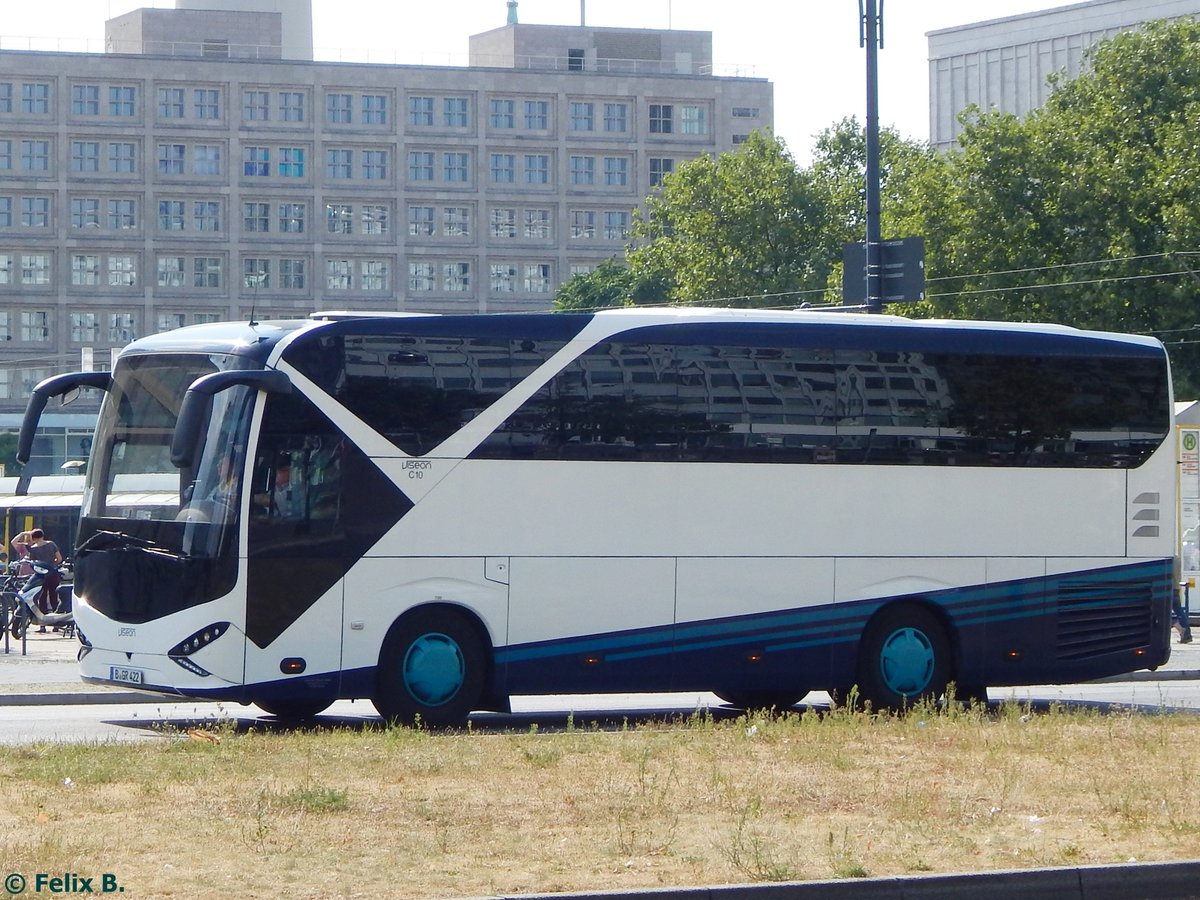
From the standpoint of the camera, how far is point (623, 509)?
1589 cm

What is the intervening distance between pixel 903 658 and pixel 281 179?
9947 cm

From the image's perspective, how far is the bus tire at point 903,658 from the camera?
16875mm

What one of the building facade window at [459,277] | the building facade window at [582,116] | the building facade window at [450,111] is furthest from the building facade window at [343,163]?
the building facade window at [582,116]

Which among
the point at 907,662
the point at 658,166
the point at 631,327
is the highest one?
the point at 658,166

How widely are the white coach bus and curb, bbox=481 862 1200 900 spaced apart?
7372 millimetres

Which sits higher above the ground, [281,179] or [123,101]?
[123,101]

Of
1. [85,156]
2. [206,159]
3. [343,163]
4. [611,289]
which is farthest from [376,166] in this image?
[611,289]

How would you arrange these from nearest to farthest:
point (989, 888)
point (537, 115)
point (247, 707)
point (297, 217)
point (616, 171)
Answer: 1. point (989, 888)
2. point (247, 707)
3. point (297, 217)
4. point (537, 115)
5. point (616, 171)

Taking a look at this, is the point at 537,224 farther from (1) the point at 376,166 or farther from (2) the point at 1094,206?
(2) the point at 1094,206

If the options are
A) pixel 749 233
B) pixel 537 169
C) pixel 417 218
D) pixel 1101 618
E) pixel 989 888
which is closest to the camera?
pixel 989 888

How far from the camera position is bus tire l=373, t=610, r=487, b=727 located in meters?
15.2

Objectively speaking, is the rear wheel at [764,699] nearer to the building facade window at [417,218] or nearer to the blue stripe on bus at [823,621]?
the blue stripe on bus at [823,621]

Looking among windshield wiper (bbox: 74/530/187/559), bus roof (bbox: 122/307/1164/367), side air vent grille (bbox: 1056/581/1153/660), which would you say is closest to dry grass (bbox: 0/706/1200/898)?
windshield wiper (bbox: 74/530/187/559)

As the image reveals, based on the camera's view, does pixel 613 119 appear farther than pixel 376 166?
Yes
